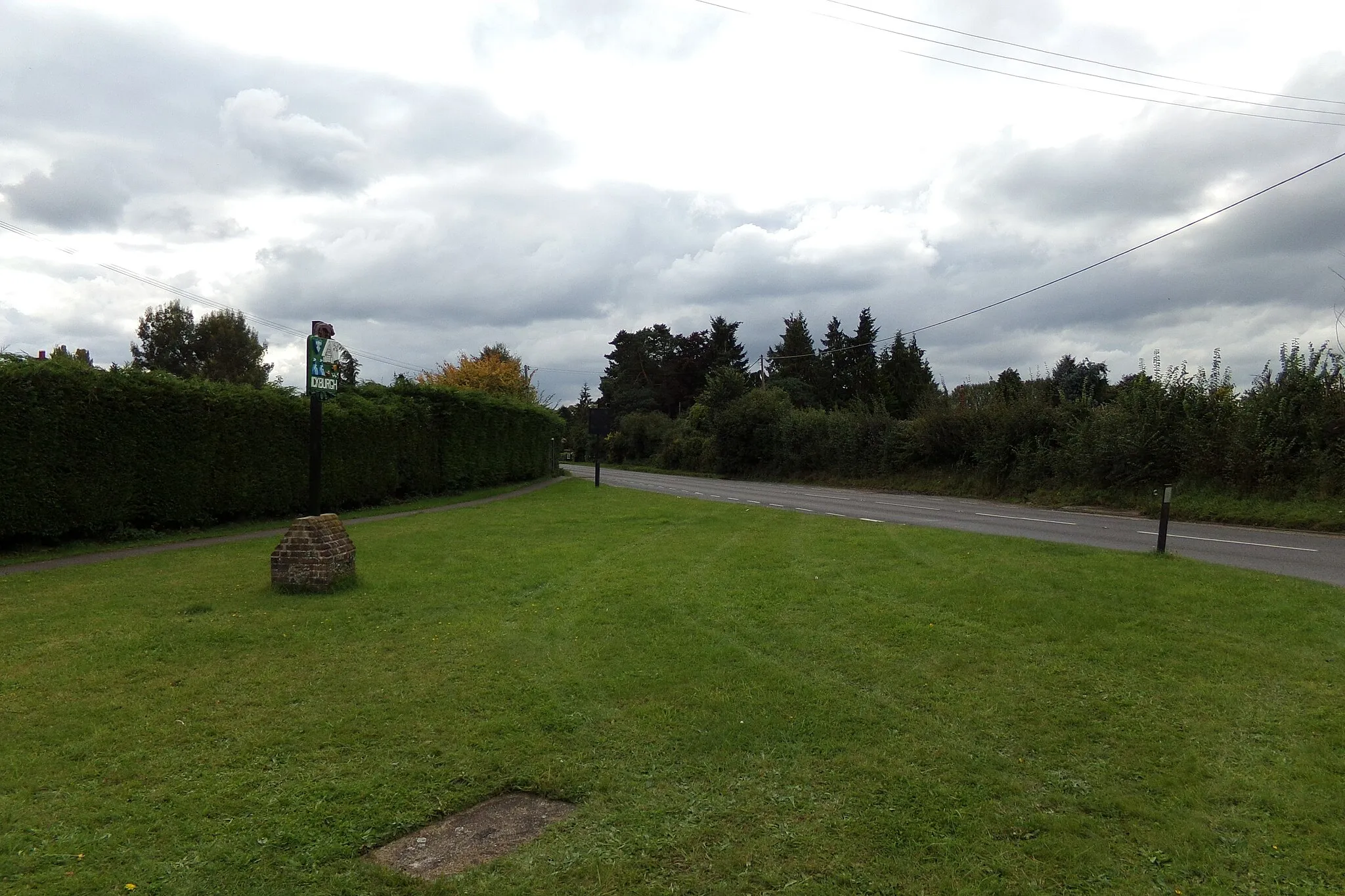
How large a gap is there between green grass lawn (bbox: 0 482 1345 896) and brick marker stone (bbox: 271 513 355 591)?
1.09 ft

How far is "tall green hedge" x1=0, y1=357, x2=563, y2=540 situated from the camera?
12734mm

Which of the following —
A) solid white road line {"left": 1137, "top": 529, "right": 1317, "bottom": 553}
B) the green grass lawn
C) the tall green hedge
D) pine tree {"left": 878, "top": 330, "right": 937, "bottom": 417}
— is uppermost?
pine tree {"left": 878, "top": 330, "right": 937, "bottom": 417}

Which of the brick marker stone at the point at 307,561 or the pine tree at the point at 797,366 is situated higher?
the pine tree at the point at 797,366

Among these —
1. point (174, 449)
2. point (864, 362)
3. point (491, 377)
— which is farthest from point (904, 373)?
point (174, 449)

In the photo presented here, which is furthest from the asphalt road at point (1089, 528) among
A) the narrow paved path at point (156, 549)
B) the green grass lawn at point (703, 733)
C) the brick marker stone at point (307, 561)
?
the brick marker stone at point (307, 561)

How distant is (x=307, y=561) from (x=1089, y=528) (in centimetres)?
1489

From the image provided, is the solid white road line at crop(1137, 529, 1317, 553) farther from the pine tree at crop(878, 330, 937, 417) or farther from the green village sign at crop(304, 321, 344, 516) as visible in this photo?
the pine tree at crop(878, 330, 937, 417)

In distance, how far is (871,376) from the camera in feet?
218

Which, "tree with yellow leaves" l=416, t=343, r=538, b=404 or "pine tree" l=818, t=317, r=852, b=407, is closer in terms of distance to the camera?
"tree with yellow leaves" l=416, t=343, r=538, b=404

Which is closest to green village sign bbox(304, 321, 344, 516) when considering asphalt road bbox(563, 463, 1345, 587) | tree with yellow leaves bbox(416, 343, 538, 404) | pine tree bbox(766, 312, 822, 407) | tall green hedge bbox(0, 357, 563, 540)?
tall green hedge bbox(0, 357, 563, 540)

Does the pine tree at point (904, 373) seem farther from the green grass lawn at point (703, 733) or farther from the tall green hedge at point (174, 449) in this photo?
the green grass lawn at point (703, 733)

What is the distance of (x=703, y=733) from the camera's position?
4891mm

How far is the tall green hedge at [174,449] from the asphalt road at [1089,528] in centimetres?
1028

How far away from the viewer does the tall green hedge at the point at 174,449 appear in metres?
12.7
